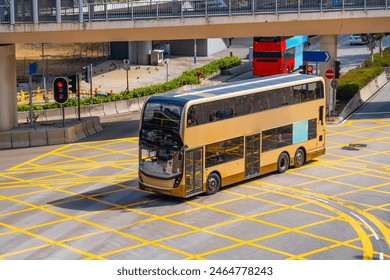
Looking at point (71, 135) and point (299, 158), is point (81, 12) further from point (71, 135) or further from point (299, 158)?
point (299, 158)

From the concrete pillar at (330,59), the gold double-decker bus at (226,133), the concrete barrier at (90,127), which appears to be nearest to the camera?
the gold double-decker bus at (226,133)

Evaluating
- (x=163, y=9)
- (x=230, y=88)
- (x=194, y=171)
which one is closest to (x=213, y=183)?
(x=194, y=171)

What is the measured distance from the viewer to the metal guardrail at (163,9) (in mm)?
40125

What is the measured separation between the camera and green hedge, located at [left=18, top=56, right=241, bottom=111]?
4856 centimetres

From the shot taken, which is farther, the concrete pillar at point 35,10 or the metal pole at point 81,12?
the metal pole at point 81,12

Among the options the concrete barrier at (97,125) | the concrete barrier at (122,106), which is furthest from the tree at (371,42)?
the concrete barrier at (97,125)

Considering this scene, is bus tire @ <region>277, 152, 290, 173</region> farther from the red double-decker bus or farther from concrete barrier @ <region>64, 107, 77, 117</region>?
the red double-decker bus

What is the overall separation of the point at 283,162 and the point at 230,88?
4.17m

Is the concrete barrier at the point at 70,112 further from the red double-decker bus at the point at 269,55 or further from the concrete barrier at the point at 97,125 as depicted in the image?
the red double-decker bus at the point at 269,55

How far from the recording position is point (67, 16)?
40500mm

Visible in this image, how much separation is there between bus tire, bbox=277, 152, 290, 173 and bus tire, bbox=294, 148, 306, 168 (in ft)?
1.89

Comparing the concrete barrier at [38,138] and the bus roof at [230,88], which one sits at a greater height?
the bus roof at [230,88]

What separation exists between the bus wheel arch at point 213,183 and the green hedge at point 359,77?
20.2 metres

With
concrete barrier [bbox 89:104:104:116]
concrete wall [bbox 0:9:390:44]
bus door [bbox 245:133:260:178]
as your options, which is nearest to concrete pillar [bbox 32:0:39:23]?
concrete wall [bbox 0:9:390:44]
